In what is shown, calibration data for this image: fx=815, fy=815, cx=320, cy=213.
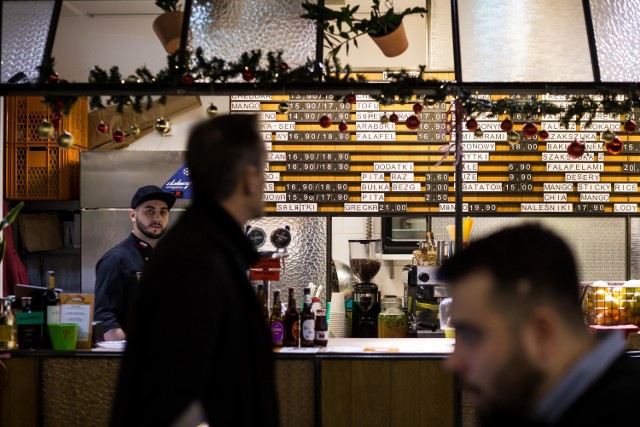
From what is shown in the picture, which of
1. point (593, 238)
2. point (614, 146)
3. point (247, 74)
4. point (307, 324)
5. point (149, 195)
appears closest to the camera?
point (247, 74)

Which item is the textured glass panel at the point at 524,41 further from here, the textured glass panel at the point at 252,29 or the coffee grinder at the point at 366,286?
the coffee grinder at the point at 366,286

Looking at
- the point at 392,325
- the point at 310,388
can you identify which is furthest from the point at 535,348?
the point at 392,325

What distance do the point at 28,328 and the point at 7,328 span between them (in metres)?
0.10

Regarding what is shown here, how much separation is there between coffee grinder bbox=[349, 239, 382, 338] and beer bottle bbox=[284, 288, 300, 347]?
1402 mm

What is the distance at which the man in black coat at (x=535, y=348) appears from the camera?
1.07 meters

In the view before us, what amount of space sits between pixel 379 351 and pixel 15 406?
6.34 ft

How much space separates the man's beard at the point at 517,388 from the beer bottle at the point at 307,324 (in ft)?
10.7

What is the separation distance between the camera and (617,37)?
14.6ft

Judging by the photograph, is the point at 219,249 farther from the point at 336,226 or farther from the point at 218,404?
the point at 336,226

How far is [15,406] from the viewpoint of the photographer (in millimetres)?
4262

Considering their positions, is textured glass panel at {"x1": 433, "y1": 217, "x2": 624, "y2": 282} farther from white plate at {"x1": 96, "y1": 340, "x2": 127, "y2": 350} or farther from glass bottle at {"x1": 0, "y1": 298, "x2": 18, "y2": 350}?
glass bottle at {"x1": 0, "y1": 298, "x2": 18, "y2": 350}

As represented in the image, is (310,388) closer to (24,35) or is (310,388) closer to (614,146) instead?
(614,146)

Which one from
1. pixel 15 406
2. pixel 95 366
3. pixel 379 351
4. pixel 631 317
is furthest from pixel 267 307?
pixel 631 317

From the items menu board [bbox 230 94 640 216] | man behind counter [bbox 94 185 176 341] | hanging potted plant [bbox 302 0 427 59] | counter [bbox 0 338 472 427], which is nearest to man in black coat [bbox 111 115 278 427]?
counter [bbox 0 338 472 427]
